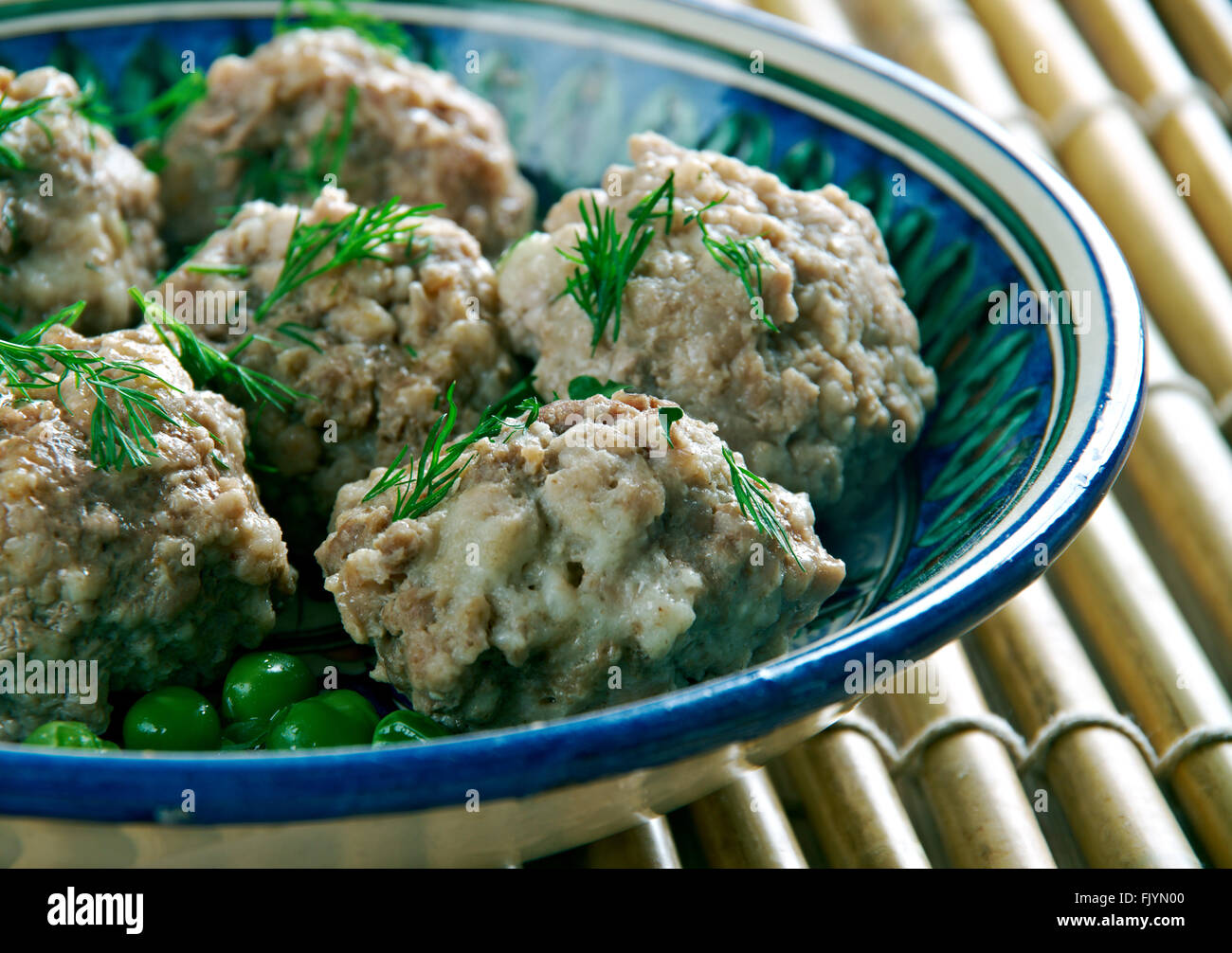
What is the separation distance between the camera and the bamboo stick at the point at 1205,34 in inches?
206

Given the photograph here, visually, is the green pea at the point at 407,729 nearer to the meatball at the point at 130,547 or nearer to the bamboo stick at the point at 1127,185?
the meatball at the point at 130,547

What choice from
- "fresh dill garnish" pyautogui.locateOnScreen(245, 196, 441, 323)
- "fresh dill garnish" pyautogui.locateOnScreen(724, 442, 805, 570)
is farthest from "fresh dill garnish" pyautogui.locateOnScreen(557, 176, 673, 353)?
"fresh dill garnish" pyautogui.locateOnScreen(724, 442, 805, 570)

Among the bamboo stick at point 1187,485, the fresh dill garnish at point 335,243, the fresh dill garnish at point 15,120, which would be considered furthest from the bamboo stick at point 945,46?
the fresh dill garnish at point 15,120

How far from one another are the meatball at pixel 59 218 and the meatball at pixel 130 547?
19.5 inches

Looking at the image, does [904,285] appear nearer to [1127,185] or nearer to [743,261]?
[743,261]

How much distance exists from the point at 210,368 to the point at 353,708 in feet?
2.93

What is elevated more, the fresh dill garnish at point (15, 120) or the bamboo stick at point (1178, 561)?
the bamboo stick at point (1178, 561)

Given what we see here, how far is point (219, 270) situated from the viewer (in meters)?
3.20

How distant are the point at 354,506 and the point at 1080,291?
1.81 m

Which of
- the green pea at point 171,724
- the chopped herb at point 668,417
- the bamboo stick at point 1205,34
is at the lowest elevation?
the green pea at point 171,724

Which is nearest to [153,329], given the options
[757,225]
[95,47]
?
[757,225]

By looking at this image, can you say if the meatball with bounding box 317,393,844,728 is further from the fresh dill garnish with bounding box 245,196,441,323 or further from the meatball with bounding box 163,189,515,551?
the fresh dill garnish with bounding box 245,196,441,323

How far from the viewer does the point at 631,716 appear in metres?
2.09

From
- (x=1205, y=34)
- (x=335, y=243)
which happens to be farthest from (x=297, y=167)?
(x=1205, y=34)
